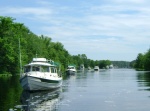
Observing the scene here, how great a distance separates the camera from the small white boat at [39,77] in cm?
4609

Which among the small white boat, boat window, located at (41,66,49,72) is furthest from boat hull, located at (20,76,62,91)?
boat window, located at (41,66,49,72)

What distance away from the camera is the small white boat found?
46094 mm

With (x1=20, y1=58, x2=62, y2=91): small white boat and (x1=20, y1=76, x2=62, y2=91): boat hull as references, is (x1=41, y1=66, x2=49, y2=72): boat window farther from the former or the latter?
(x1=20, y1=76, x2=62, y2=91): boat hull

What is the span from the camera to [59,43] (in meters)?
177

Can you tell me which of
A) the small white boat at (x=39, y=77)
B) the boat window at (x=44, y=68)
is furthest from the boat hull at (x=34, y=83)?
the boat window at (x=44, y=68)

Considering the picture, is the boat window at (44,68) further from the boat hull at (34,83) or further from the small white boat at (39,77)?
the boat hull at (34,83)

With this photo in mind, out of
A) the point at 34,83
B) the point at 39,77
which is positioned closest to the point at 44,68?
the point at 39,77

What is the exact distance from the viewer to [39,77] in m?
46.8

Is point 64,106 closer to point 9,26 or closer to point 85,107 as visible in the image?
point 85,107

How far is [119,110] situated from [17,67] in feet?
271

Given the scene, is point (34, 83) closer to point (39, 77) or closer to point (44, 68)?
point (39, 77)

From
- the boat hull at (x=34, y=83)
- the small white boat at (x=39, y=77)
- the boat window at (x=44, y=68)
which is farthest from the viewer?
the boat window at (x=44, y=68)

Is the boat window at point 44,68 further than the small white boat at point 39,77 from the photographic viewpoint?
Yes

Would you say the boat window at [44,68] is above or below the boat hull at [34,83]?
above
